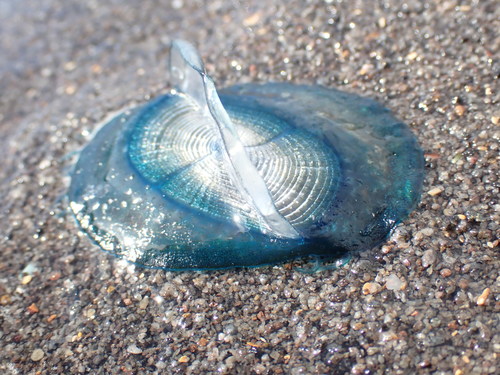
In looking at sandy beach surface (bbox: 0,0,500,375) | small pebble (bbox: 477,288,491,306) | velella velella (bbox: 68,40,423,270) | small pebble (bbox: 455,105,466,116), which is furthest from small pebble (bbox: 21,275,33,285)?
small pebble (bbox: 455,105,466,116)

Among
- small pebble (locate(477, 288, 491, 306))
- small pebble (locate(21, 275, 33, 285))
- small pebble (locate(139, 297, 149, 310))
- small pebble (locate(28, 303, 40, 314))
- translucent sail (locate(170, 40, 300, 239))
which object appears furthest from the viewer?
small pebble (locate(21, 275, 33, 285))

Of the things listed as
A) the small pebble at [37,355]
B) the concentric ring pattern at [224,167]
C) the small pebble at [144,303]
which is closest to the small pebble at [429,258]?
the concentric ring pattern at [224,167]

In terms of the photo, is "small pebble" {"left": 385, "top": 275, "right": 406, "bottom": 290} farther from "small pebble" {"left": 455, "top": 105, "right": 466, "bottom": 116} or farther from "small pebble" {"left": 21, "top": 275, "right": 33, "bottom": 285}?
"small pebble" {"left": 21, "top": 275, "right": 33, "bottom": 285}

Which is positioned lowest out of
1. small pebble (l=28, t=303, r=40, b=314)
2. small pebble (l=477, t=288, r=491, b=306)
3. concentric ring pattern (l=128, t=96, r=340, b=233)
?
small pebble (l=28, t=303, r=40, b=314)

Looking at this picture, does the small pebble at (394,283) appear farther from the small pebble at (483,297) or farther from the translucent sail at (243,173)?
the translucent sail at (243,173)

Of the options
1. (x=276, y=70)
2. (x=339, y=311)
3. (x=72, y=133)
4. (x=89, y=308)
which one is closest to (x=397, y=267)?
(x=339, y=311)

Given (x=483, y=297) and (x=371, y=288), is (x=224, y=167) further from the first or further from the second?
(x=483, y=297)

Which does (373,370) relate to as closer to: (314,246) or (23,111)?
(314,246)
